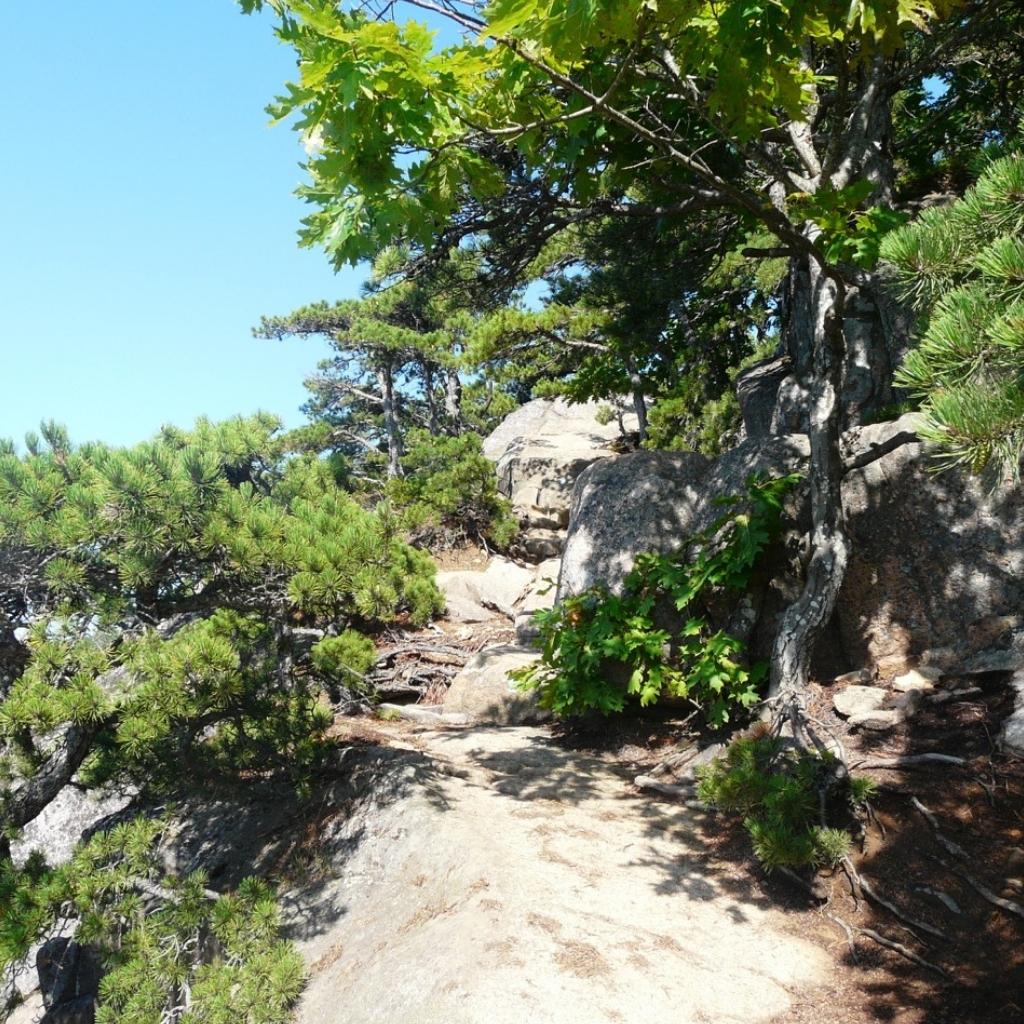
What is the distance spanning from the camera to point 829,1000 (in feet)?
12.9

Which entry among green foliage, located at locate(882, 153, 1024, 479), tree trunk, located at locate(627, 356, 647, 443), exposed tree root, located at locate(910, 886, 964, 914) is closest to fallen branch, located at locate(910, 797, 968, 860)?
exposed tree root, located at locate(910, 886, 964, 914)

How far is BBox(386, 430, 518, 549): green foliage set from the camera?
15.2 metres

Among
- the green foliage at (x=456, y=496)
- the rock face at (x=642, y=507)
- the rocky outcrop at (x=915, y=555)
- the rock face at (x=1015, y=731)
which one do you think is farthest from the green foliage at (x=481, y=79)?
the green foliage at (x=456, y=496)

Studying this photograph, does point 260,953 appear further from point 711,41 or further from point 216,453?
point 711,41

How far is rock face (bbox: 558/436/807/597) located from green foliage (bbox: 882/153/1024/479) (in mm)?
4888

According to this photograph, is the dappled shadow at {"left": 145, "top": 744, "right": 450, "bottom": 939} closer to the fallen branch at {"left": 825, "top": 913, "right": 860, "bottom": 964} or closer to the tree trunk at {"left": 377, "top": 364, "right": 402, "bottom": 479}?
the fallen branch at {"left": 825, "top": 913, "right": 860, "bottom": 964}

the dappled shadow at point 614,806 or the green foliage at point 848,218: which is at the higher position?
the green foliage at point 848,218

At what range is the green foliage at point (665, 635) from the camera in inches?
261

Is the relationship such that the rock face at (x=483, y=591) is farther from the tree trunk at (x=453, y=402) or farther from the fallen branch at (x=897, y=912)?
the tree trunk at (x=453, y=402)

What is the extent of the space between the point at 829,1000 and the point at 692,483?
5371mm

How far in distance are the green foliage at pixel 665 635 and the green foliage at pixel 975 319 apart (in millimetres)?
3827

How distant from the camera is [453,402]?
951 inches

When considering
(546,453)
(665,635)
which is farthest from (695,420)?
(665,635)

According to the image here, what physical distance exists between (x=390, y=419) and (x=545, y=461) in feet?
24.4
